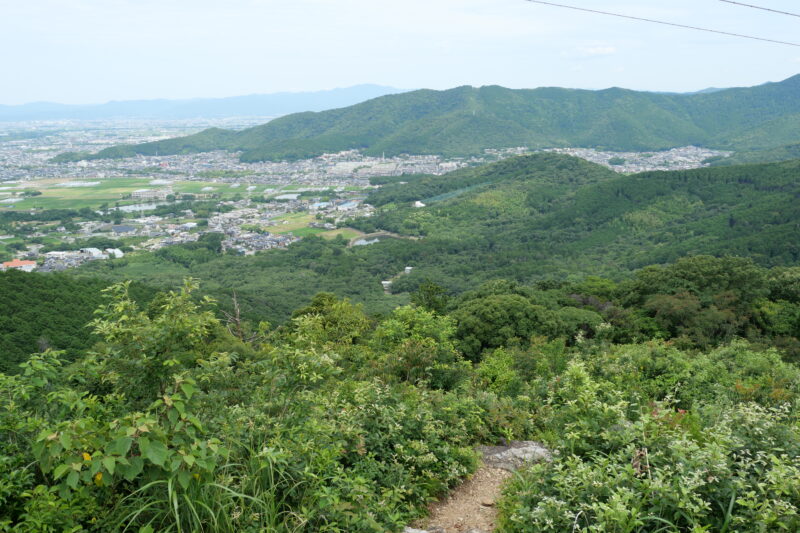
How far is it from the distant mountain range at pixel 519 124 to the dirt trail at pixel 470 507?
137503 millimetres

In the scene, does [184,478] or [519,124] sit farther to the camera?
[519,124]

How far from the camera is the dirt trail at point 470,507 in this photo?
175 inches

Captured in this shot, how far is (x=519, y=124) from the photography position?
160875 millimetres

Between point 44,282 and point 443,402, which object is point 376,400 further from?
point 44,282

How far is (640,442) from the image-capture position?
3824 mm

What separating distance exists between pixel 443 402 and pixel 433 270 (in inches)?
1845

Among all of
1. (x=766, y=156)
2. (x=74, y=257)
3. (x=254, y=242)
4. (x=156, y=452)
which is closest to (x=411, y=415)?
(x=156, y=452)

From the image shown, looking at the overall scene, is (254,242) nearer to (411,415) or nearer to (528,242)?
(528,242)

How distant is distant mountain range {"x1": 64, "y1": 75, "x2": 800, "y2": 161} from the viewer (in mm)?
142750

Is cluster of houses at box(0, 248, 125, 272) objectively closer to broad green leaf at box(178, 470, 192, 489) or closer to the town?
the town

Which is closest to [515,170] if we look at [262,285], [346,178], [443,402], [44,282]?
[346,178]

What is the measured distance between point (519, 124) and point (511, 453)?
547 ft

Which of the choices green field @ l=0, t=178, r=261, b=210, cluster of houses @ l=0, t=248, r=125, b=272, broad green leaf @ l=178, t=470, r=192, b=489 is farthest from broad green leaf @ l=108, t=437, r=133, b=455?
green field @ l=0, t=178, r=261, b=210

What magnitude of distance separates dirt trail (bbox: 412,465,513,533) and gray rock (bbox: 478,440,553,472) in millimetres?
132
